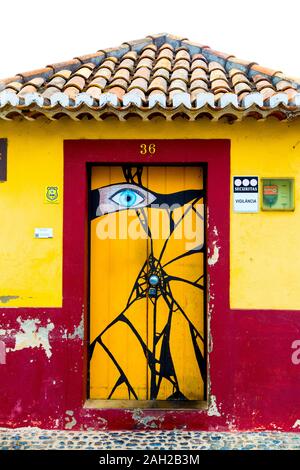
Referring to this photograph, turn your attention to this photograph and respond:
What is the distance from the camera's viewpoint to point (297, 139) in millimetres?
5496

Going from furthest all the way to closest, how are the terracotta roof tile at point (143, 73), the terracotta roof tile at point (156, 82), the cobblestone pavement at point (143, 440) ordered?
the terracotta roof tile at point (143, 73) → the cobblestone pavement at point (143, 440) → the terracotta roof tile at point (156, 82)

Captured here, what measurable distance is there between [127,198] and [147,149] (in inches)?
23.2

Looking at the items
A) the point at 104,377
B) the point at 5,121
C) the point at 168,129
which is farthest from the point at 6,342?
the point at 168,129

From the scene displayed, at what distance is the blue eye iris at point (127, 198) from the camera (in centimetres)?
582

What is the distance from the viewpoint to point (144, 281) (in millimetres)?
5840


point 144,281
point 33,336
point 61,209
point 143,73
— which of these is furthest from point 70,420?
point 143,73

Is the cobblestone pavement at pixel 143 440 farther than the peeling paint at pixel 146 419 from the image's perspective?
No

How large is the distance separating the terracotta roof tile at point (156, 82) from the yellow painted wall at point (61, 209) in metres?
0.38

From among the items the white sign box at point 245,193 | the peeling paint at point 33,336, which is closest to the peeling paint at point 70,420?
the peeling paint at point 33,336

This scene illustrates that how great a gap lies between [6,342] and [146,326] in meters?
1.46

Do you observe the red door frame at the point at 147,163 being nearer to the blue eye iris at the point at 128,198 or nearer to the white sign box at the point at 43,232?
the white sign box at the point at 43,232

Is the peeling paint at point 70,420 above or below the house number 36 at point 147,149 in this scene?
below

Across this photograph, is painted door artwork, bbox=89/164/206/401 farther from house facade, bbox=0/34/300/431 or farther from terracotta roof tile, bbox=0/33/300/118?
terracotta roof tile, bbox=0/33/300/118
